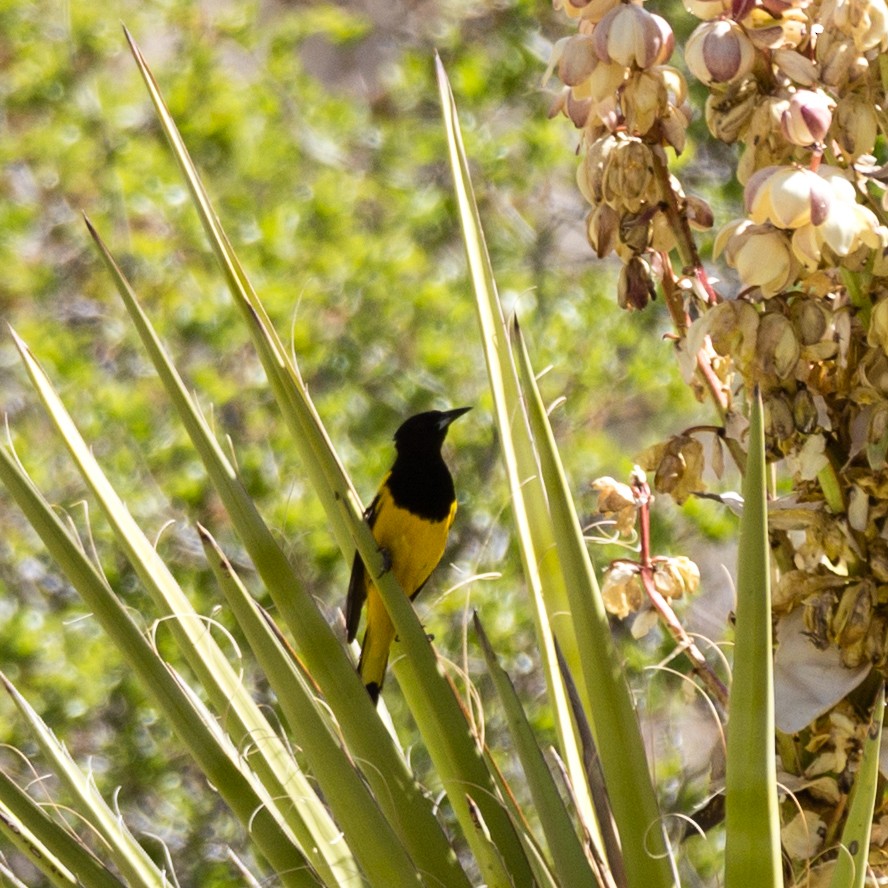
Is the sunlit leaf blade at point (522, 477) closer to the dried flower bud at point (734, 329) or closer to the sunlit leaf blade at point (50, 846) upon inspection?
the dried flower bud at point (734, 329)

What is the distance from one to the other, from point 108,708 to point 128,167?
46.9 inches

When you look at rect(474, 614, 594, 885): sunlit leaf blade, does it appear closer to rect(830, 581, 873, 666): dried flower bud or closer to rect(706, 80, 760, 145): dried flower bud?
rect(830, 581, 873, 666): dried flower bud

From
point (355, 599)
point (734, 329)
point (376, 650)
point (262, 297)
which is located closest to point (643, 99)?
point (734, 329)

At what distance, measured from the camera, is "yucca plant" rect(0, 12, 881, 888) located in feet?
2.29

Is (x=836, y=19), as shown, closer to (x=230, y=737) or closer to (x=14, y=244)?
(x=230, y=737)

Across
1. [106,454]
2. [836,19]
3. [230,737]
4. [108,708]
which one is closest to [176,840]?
[108,708]

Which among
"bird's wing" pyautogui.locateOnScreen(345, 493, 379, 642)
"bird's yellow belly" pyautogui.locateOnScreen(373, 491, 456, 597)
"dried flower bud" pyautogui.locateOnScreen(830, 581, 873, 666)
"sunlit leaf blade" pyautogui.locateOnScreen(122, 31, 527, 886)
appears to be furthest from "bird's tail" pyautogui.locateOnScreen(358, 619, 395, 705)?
"dried flower bud" pyautogui.locateOnScreen(830, 581, 873, 666)

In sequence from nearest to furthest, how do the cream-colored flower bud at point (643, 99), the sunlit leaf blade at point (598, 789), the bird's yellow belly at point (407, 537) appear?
1. the cream-colored flower bud at point (643, 99)
2. the sunlit leaf blade at point (598, 789)
3. the bird's yellow belly at point (407, 537)

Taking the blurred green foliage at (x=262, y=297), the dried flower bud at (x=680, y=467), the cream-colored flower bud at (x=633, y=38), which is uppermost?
the cream-colored flower bud at (x=633, y=38)

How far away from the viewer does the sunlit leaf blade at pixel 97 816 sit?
0.80m

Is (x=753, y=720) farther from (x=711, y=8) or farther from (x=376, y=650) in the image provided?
(x=376, y=650)

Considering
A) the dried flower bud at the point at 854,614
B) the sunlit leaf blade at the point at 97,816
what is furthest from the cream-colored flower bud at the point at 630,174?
the sunlit leaf blade at the point at 97,816

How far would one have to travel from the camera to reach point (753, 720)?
587mm

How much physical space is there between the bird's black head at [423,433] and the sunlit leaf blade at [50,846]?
3.63 ft
